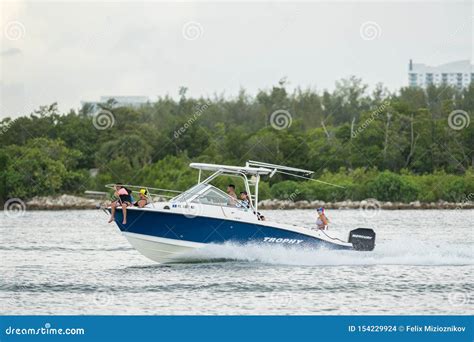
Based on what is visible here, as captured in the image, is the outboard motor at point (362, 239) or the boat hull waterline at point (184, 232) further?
the outboard motor at point (362, 239)

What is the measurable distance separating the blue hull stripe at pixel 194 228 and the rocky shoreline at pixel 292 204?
121 feet

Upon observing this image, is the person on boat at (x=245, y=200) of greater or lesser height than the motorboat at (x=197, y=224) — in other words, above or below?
above

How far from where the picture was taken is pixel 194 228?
84.5ft

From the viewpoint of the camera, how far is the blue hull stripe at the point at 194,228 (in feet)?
83.8

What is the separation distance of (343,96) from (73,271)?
79.3 m

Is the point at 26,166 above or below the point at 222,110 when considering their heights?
below

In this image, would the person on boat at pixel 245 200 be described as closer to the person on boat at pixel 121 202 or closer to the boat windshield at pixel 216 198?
the boat windshield at pixel 216 198

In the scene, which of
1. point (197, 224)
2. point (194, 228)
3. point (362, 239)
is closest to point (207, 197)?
point (197, 224)

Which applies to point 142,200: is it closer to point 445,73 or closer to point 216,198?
point 216,198

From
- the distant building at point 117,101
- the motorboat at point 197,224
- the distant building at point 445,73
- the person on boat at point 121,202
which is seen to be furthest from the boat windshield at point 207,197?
the distant building at point 445,73

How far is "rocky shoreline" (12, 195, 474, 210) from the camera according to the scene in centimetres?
6456
